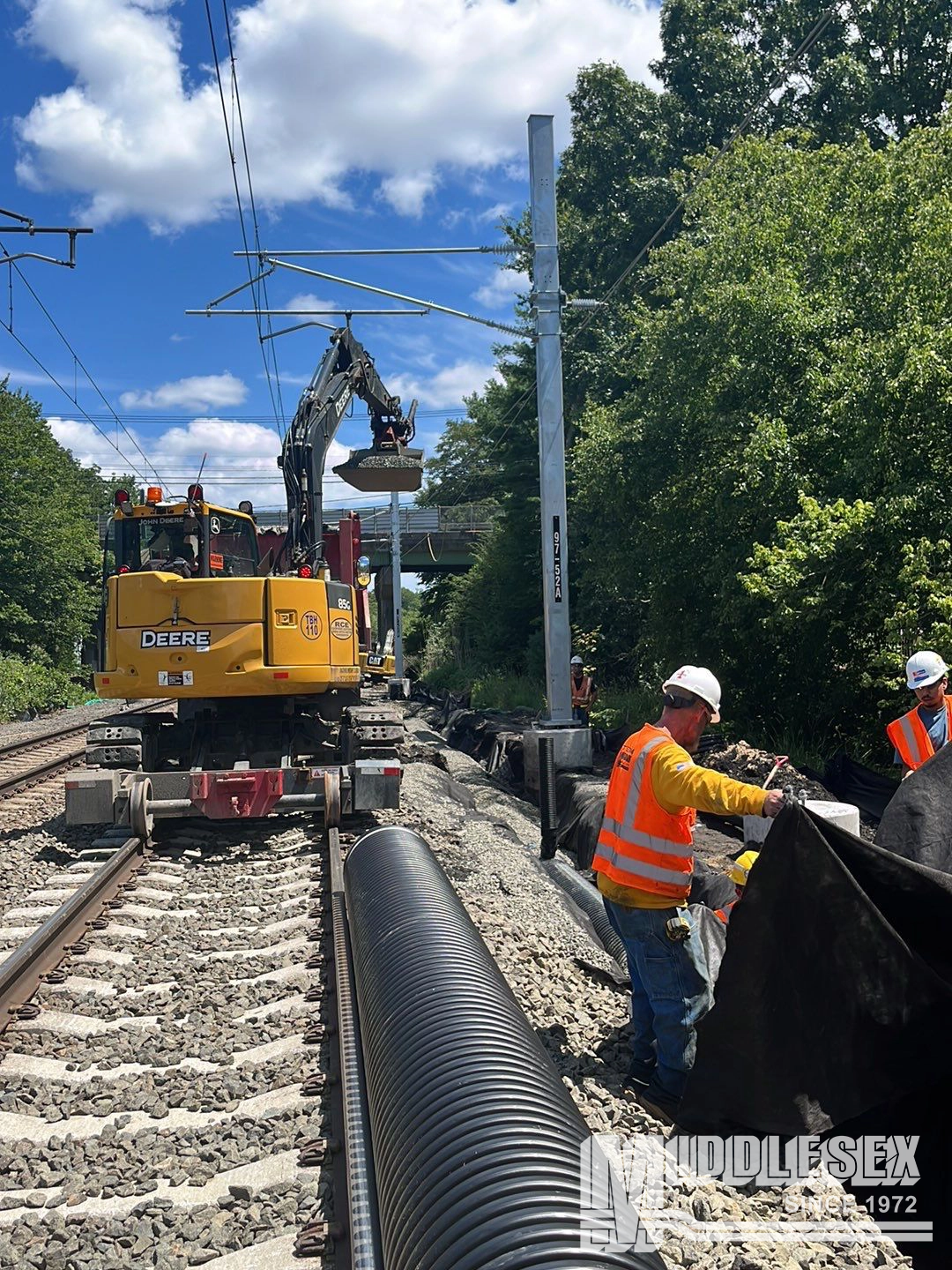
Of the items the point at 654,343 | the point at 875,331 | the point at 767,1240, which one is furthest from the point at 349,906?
the point at 654,343

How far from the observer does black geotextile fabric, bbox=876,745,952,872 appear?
351 cm

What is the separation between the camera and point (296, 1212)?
3.78m

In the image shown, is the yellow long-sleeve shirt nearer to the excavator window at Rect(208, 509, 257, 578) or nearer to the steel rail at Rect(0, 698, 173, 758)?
the excavator window at Rect(208, 509, 257, 578)

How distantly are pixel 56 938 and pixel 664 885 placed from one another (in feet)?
13.7

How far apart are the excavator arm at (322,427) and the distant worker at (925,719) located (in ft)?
23.3

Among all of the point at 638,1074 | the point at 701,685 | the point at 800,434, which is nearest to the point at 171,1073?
the point at 638,1074

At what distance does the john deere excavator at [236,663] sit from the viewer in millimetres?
10016

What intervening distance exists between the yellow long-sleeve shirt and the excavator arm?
8046mm

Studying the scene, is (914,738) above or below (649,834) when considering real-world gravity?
above

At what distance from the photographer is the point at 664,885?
454 centimetres

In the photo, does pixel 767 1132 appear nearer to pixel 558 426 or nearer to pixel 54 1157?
pixel 54 1157

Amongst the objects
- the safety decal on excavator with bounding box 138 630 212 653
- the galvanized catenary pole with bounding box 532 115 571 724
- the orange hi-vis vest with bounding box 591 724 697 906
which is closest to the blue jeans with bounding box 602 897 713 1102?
the orange hi-vis vest with bounding box 591 724 697 906

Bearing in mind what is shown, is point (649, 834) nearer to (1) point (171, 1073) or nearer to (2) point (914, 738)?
(1) point (171, 1073)

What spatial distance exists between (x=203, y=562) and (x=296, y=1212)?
26.1 feet
